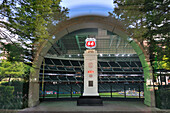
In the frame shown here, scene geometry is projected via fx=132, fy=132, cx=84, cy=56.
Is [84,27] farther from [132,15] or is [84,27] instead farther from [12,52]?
[12,52]

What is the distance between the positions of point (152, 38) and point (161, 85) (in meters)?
4.26

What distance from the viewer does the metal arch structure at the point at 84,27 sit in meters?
10.5

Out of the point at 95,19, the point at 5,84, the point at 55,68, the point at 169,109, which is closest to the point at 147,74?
the point at 169,109

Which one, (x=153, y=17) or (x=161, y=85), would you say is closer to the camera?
(x=153, y=17)

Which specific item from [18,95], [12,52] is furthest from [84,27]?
[18,95]

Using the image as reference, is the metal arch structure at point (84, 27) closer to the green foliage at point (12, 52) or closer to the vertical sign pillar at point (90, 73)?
the green foliage at point (12, 52)

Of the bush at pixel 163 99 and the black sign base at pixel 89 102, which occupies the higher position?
the bush at pixel 163 99

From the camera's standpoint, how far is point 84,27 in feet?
40.4

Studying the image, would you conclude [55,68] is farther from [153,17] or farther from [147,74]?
[153,17]

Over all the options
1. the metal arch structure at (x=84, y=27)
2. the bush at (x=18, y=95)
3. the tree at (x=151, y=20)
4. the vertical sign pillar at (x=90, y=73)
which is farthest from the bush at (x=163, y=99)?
the bush at (x=18, y=95)

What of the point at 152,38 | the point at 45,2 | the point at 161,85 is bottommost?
the point at 161,85

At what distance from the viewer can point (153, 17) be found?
7.46 meters

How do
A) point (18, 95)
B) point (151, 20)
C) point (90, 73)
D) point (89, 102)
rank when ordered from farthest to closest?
point (90, 73), point (89, 102), point (18, 95), point (151, 20)

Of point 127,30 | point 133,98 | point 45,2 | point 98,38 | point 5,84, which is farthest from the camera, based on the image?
point 98,38
